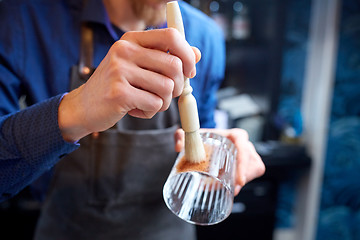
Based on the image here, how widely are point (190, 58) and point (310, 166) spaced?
4.84ft

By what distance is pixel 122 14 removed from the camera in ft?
2.18

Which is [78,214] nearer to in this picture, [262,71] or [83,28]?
[83,28]

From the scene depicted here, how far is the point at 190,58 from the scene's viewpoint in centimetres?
36

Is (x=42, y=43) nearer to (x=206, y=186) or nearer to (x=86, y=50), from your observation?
(x=86, y=50)

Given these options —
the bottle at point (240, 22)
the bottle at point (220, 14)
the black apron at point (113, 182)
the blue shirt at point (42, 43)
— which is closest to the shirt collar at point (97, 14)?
the blue shirt at point (42, 43)

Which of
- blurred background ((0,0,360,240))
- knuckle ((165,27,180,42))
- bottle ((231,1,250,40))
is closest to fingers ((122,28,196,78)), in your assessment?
knuckle ((165,27,180,42))

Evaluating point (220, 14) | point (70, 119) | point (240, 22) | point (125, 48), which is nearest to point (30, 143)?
point (70, 119)

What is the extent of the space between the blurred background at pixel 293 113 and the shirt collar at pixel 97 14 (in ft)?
2.81

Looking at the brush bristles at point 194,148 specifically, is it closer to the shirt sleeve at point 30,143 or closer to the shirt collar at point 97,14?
the shirt sleeve at point 30,143

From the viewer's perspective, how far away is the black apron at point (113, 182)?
29.2 inches

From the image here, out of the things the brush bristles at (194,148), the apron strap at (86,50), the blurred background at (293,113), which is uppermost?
the apron strap at (86,50)

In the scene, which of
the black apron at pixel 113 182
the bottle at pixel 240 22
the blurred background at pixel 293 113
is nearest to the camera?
the black apron at pixel 113 182

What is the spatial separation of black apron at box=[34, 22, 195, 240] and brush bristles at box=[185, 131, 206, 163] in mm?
354

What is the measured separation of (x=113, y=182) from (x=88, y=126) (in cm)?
37
